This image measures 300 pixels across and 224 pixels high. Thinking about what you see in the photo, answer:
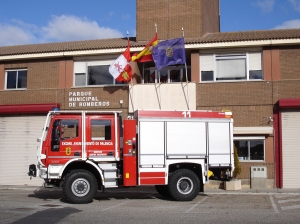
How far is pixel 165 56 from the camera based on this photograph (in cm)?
1861

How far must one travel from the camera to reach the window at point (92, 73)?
19.9 meters

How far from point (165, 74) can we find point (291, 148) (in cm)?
715

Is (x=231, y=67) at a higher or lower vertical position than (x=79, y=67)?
lower

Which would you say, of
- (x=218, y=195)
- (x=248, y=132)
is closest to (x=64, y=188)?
(x=218, y=195)

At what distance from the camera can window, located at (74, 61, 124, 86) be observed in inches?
784

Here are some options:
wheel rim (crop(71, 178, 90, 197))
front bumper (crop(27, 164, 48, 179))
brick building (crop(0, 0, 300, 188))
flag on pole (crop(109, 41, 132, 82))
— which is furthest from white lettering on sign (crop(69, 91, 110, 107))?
wheel rim (crop(71, 178, 90, 197))

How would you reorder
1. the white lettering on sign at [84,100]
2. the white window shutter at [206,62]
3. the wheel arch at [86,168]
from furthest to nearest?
the white lettering on sign at [84,100], the white window shutter at [206,62], the wheel arch at [86,168]

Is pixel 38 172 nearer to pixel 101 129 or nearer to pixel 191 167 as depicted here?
pixel 101 129

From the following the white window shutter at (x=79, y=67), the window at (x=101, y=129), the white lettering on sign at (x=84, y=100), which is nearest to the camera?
the window at (x=101, y=129)

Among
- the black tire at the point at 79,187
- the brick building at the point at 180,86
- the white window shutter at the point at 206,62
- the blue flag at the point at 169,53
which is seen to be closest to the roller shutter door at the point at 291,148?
the brick building at the point at 180,86

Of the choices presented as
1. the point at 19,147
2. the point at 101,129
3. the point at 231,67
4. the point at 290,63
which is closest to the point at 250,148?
the point at 231,67

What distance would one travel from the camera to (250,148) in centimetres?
1792

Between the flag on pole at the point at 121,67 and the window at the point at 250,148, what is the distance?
5857 mm

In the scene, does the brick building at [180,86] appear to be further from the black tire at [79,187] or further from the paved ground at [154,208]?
the black tire at [79,187]
